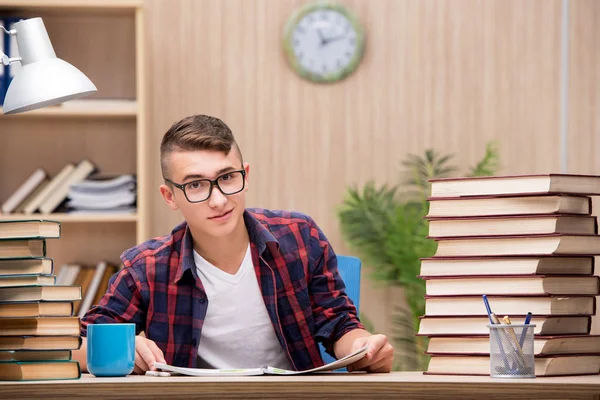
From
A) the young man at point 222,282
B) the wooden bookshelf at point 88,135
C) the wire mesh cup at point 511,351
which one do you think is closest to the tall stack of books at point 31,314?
the young man at point 222,282

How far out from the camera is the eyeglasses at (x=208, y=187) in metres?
2.02

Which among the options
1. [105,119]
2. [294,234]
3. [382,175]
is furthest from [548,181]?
[105,119]

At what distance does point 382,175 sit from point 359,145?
18cm

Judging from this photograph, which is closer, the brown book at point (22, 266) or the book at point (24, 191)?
the brown book at point (22, 266)

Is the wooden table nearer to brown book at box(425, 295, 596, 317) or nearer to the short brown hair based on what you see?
brown book at box(425, 295, 596, 317)

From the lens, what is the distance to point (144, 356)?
177cm

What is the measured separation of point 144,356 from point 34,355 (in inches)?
11.5

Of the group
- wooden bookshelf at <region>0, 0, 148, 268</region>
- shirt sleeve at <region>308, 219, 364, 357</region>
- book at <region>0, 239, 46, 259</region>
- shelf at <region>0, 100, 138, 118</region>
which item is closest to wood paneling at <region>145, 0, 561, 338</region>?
A: wooden bookshelf at <region>0, 0, 148, 268</region>

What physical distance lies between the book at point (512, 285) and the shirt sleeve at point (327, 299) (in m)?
0.42

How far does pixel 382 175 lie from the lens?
423 centimetres

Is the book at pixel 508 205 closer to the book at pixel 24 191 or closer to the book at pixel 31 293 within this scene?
the book at pixel 31 293

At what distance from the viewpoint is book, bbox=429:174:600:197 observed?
1665mm

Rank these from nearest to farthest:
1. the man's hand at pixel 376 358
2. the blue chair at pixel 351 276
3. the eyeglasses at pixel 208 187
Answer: the man's hand at pixel 376 358 → the eyeglasses at pixel 208 187 → the blue chair at pixel 351 276

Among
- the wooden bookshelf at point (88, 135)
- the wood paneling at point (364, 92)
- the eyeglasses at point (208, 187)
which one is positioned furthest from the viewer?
the wood paneling at point (364, 92)
